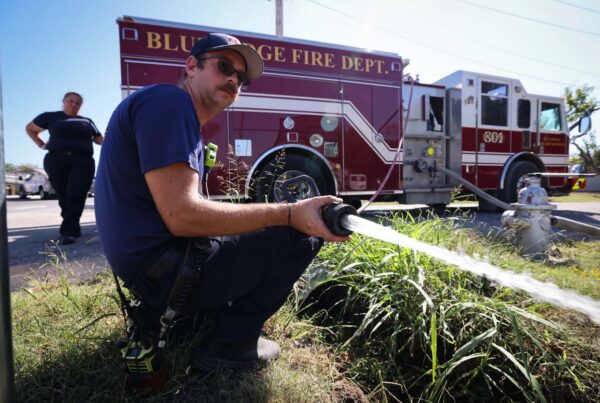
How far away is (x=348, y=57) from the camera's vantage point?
17.8 ft

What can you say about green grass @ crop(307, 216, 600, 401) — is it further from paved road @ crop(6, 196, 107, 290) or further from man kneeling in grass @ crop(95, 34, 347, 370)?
paved road @ crop(6, 196, 107, 290)

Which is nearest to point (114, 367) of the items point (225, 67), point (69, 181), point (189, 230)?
point (189, 230)

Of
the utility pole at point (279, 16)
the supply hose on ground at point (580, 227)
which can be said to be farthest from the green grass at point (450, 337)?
the utility pole at point (279, 16)

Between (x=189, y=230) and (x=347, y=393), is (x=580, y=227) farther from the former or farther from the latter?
(x=189, y=230)

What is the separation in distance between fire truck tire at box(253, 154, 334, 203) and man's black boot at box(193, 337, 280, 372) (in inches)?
125

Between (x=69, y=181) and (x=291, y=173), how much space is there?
274 centimetres

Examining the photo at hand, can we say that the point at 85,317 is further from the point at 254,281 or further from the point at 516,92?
the point at 516,92

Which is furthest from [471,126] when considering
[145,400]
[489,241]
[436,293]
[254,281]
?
[145,400]

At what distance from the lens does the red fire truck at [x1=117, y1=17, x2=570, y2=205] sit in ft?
14.8

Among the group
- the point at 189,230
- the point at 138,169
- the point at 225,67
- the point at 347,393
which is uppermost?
the point at 225,67

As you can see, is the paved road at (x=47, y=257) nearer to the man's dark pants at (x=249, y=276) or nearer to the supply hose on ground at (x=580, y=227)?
the man's dark pants at (x=249, y=276)

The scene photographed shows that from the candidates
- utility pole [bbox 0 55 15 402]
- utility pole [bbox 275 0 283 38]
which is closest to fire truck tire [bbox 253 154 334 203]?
utility pole [bbox 0 55 15 402]

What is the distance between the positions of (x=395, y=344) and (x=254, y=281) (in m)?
0.69

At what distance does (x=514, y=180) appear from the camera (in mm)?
7070
